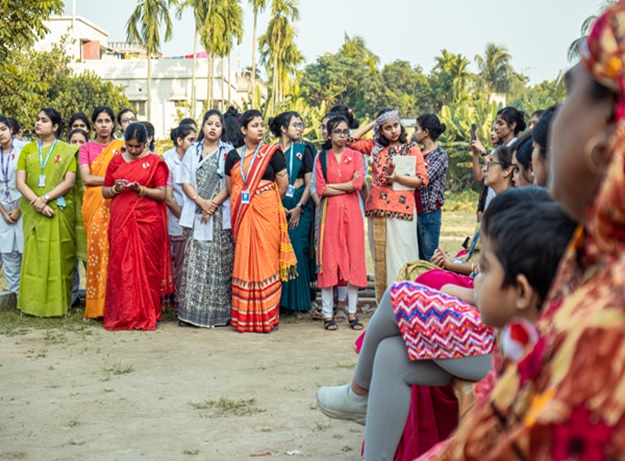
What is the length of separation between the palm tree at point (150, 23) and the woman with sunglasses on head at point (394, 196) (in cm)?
3060

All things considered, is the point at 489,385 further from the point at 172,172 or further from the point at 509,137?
the point at 172,172

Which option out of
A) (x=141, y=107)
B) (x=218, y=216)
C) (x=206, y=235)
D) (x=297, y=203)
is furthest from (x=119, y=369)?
(x=141, y=107)

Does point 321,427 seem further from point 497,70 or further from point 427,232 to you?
point 497,70

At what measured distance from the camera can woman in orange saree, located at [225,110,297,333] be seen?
23.4ft

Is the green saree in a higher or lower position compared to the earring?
lower

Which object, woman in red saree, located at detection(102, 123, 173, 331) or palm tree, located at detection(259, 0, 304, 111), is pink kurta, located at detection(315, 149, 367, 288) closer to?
woman in red saree, located at detection(102, 123, 173, 331)

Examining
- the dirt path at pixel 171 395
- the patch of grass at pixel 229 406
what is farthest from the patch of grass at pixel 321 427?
the patch of grass at pixel 229 406

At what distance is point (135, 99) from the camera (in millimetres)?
42688

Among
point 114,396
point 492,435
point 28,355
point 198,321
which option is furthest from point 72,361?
point 492,435

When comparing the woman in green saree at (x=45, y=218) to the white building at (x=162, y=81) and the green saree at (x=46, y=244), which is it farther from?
the white building at (x=162, y=81)

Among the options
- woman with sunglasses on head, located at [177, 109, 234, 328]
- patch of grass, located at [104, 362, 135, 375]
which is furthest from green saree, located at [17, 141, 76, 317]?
patch of grass, located at [104, 362, 135, 375]

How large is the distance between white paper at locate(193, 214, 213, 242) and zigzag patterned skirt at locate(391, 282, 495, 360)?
4.55 meters

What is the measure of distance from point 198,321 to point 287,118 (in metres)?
2.04

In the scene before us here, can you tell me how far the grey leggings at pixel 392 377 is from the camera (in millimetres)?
3023
